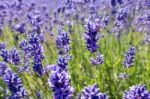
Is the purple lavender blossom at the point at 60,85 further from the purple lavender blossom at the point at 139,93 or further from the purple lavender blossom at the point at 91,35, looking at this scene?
the purple lavender blossom at the point at 91,35

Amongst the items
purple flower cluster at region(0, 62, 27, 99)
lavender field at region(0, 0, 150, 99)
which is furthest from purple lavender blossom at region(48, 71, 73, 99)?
purple flower cluster at region(0, 62, 27, 99)

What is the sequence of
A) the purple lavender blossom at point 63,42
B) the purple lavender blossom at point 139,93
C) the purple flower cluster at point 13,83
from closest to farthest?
the purple lavender blossom at point 139,93, the purple flower cluster at point 13,83, the purple lavender blossom at point 63,42

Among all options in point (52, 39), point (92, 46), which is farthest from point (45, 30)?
point (92, 46)

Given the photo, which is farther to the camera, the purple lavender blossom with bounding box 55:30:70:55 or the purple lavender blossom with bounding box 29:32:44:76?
the purple lavender blossom with bounding box 55:30:70:55

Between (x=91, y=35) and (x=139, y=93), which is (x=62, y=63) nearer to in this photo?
(x=91, y=35)

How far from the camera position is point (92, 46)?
13.1 ft

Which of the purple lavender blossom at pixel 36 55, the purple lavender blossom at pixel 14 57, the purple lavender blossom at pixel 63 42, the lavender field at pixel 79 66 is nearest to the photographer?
the lavender field at pixel 79 66

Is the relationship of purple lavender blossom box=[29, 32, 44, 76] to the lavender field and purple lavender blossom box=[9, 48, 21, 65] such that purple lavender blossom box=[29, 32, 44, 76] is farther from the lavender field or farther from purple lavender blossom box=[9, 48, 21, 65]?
purple lavender blossom box=[9, 48, 21, 65]

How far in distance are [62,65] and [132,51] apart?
97cm

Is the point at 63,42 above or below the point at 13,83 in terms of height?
above

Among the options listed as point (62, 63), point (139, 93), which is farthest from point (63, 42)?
point (139, 93)

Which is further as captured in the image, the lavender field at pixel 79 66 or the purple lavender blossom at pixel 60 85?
the lavender field at pixel 79 66

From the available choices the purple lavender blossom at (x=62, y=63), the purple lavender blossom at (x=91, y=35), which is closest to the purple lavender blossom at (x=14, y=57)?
the purple lavender blossom at (x=62, y=63)

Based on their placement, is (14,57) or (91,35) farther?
(14,57)
